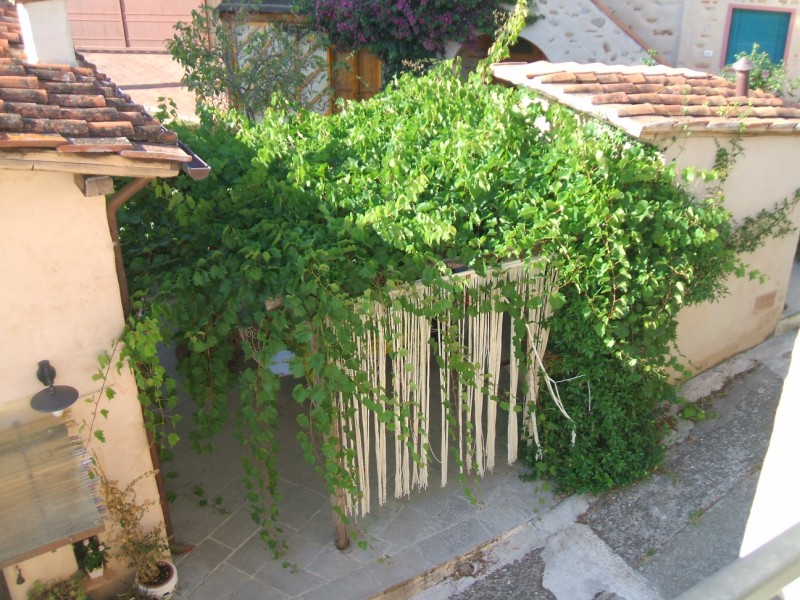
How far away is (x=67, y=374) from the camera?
4.79 m

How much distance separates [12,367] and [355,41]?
10.0m

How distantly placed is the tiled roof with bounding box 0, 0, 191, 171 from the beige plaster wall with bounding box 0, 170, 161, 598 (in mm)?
336

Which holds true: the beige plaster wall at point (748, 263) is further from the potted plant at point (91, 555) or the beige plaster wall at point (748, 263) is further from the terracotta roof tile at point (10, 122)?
the potted plant at point (91, 555)

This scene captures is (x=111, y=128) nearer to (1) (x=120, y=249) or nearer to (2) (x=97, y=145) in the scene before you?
(2) (x=97, y=145)

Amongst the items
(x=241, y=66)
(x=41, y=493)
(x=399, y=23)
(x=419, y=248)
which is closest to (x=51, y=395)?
(x=41, y=493)

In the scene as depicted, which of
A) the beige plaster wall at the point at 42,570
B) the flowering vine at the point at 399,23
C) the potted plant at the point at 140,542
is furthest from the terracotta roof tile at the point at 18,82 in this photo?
the flowering vine at the point at 399,23

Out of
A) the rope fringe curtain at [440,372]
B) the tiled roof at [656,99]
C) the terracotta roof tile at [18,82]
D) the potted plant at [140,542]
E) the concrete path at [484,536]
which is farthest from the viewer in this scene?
the tiled roof at [656,99]

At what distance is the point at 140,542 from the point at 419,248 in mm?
2967

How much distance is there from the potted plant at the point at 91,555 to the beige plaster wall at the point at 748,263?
5632mm

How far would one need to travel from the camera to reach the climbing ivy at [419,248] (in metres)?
5.09

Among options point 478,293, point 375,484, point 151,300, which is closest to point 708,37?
point 478,293

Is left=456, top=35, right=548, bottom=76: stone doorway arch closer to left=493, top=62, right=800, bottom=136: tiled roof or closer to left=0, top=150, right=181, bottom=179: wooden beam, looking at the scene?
left=493, top=62, right=800, bottom=136: tiled roof

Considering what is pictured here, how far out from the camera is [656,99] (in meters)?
6.78

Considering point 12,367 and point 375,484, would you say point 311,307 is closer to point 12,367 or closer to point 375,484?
point 12,367
